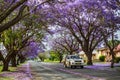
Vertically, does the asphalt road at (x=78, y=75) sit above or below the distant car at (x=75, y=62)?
below

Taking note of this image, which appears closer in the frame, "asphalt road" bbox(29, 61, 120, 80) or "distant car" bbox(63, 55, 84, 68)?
"asphalt road" bbox(29, 61, 120, 80)

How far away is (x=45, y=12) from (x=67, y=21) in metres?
24.6

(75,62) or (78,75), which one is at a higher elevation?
(75,62)

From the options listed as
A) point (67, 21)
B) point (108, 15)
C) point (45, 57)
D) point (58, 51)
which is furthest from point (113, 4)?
point (45, 57)

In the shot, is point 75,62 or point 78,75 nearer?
point 78,75

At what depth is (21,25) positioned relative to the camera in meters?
38.5

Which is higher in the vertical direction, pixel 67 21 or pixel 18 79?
pixel 67 21

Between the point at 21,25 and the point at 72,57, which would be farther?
the point at 72,57

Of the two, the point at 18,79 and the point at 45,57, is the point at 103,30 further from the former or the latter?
the point at 45,57

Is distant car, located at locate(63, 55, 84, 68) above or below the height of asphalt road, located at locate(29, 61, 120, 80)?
above

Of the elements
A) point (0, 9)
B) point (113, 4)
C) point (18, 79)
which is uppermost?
point (113, 4)

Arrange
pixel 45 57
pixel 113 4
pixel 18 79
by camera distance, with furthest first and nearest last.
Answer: pixel 45 57
pixel 113 4
pixel 18 79

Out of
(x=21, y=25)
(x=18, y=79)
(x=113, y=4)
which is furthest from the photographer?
(x=21, y=25)

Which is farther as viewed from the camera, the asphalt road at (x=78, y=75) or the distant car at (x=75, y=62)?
the distant car at (x=75, y=62)
